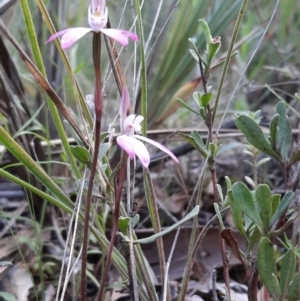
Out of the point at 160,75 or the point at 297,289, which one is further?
the point at 160,75

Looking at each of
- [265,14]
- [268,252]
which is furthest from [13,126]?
[265,14]

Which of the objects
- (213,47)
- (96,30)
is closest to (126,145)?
(96,30)

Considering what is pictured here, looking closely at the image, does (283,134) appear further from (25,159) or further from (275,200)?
(25,159)

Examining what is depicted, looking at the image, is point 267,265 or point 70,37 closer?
point 70,37

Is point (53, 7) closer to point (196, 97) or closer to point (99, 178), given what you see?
point (196, 97)

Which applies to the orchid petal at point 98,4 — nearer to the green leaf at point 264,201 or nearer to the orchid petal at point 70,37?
the orchid petal at point 70,37

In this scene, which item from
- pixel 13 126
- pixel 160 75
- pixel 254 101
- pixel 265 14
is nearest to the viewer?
pixel 13 126
